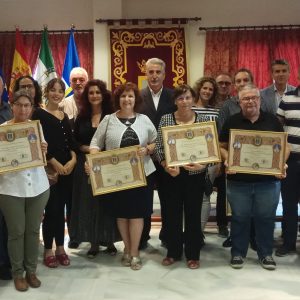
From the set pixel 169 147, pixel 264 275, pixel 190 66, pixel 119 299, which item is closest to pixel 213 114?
pixel 169 147

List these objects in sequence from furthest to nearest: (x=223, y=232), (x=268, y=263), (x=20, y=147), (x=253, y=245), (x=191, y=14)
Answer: (x=191, y=14) → (x=223, y=232) → (x=253, y=245) → (x=268, y=263) → (x=20, y=147)

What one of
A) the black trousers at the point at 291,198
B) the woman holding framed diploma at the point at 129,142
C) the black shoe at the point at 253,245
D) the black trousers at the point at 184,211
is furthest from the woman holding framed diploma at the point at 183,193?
the black trousers at the point at 291,198

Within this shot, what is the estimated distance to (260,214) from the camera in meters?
2.83

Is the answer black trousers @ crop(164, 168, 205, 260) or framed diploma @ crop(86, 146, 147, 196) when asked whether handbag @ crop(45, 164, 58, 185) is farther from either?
black trousers @ crop(164, 168, 205, 260)

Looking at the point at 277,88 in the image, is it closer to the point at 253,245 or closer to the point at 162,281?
the point at 253,245

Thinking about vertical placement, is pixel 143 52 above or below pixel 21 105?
above

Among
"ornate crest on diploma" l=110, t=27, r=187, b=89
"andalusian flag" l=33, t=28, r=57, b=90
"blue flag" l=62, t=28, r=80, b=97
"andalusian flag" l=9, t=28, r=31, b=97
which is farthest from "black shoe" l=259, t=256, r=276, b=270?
"andalusian flag" l=9, t=28, r=31, b=97

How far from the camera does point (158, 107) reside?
316cm

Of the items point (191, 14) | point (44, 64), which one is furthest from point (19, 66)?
point (191, 14)

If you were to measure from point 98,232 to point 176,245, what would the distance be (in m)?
0.63

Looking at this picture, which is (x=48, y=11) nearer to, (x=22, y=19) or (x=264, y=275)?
(x=22, y=19)

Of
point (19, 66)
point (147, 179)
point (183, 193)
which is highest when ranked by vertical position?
point (19, 66)

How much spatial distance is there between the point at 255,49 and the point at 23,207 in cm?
442

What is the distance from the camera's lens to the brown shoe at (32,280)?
2578 millimetres
